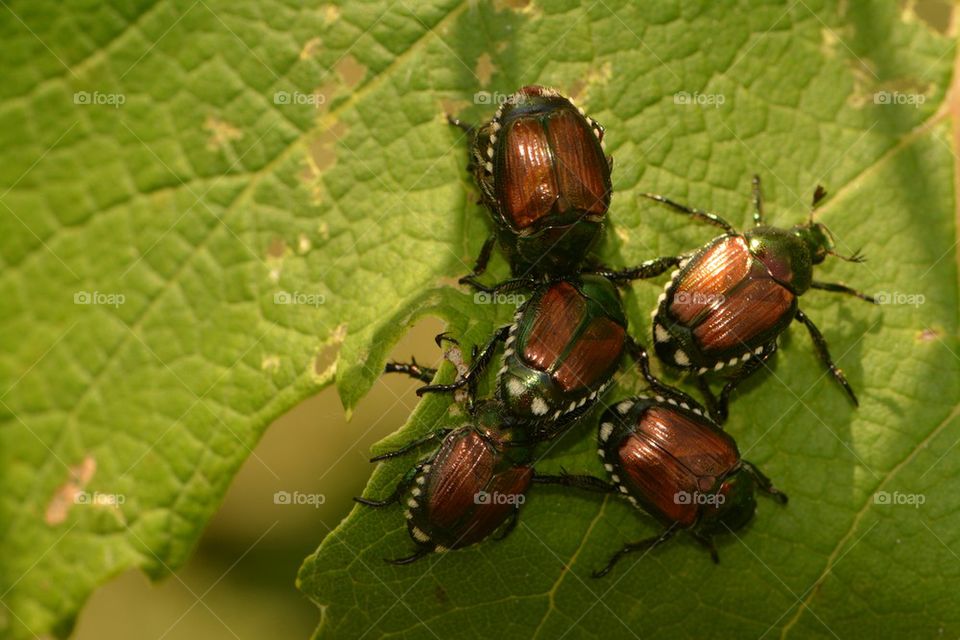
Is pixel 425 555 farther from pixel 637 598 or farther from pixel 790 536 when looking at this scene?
pixel 790 536

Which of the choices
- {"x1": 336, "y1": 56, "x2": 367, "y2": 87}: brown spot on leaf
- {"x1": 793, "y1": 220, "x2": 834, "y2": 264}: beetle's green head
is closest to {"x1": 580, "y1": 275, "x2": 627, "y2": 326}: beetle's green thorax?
{"x1": 793, "y1": 220, "x2": 834, "y2": 264}: beetle's green head

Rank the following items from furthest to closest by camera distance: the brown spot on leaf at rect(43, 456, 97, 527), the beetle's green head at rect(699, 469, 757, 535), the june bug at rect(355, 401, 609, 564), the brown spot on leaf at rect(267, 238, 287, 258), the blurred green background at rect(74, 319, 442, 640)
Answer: the blurred green background at rect(74, 319, 442, 640), the beetle's green head at rect(699, 469, 757, 535), the june bug at rect(355, 401, 609, 564), the brown spot on leaf at rect(267, 238, 287, 258), the brown spot on leaf at rect(43, 456, 97, 527)

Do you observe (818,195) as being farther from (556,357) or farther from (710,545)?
(710,545)

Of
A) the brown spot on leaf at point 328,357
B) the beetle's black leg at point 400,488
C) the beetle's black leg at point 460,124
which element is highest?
the beetle's black leg at point 460,124

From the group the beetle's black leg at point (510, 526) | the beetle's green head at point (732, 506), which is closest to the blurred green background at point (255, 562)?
the beetle's black leg at point (510, 526)

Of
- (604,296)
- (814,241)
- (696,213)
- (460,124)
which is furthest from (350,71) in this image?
(814,241)

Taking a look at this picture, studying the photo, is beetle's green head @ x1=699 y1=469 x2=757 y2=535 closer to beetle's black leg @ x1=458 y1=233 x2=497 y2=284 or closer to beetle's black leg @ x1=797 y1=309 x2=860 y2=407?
beetle's black leg @ x1=797 y1=309 x2=860 y2=407

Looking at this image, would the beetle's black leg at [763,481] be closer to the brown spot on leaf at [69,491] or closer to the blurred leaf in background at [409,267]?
the blurred leaf in background at [409,267]

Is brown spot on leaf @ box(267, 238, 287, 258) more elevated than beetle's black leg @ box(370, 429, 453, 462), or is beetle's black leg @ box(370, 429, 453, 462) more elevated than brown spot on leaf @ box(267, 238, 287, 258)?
brown spot on leaf @ box(267, 238, 287, 258)
